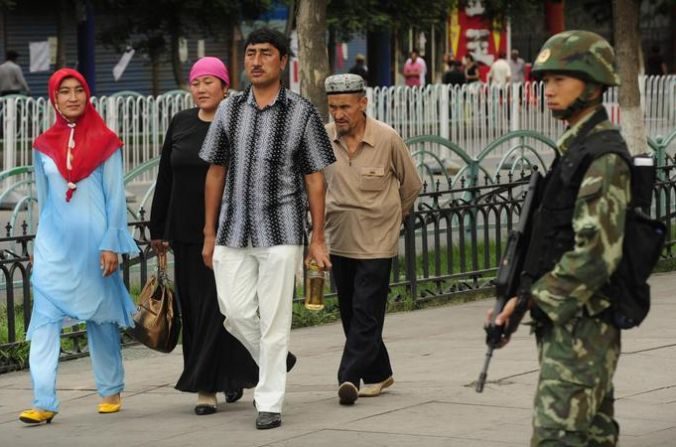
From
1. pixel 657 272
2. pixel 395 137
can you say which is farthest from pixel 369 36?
pixel 395 137

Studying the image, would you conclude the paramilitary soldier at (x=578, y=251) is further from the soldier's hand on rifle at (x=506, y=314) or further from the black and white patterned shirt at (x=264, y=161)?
the black and white patterned shirt at (x=264, y=161)

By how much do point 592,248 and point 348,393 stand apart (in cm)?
304

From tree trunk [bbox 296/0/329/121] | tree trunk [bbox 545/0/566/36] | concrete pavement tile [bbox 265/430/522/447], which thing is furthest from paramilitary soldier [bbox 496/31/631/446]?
tree trunk [bbox 545/0/566/36]

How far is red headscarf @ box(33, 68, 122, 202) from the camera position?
26.4ft

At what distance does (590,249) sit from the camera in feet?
17.1

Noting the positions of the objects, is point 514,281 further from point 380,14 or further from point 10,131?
point 380,14

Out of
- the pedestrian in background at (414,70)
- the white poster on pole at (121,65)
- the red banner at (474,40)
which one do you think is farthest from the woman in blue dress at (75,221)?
the red banner at (474,40)

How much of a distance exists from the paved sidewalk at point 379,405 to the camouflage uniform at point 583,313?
1.77m

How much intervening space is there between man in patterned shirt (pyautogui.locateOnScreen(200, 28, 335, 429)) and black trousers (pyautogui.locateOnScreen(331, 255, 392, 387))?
0.60m

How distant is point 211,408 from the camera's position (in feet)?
26.6

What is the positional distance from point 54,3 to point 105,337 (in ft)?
91.7

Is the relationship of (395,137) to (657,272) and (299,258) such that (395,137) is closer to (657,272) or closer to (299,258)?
(299,258)

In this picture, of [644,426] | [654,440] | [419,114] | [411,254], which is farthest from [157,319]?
[419,114]

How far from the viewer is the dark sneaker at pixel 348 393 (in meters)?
8.07
